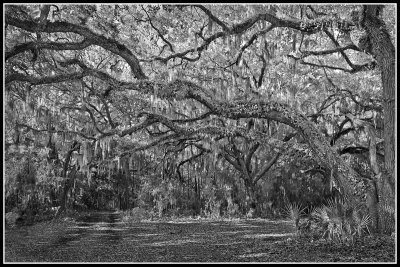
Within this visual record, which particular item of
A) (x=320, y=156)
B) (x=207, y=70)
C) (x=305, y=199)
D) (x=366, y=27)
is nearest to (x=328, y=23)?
(x=366, y=27)

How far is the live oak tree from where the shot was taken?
333 inches

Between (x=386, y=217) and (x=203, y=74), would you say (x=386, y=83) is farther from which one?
(x=203, y=74)

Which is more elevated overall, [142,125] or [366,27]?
[366,27]

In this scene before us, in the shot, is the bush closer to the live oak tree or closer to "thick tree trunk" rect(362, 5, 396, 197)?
the live oak tree

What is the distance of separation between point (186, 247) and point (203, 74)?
628cm

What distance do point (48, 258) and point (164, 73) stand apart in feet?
18.7

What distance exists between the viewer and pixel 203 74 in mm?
13602

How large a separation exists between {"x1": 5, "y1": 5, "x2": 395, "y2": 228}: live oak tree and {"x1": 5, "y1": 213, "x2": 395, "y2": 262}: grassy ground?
1556 millimetres

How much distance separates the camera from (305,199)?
19.2 m

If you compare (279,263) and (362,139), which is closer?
(279,263)

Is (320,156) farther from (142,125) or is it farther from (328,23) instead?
(142,125)

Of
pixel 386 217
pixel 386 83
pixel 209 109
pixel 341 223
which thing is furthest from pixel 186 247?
pixel 386 83

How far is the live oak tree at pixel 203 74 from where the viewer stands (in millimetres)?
8453

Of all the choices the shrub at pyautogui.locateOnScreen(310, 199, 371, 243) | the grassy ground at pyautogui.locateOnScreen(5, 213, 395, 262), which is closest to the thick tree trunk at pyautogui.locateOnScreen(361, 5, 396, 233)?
the shrub at pyautogui.locateOnScreen(310, 199, 371, 243)
